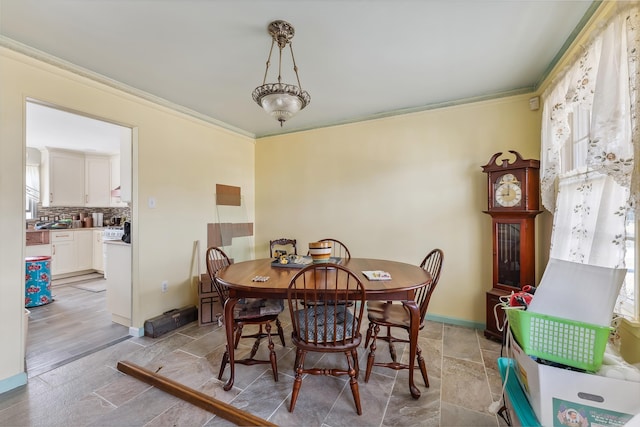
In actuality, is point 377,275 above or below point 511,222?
below

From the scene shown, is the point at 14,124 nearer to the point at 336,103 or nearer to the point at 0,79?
the point at 0,79

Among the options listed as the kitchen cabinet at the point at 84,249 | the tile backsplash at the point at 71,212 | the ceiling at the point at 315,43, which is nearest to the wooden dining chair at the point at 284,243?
the ceiling at the point at 315,43

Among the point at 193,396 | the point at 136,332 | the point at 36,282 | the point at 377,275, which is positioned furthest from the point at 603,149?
the point at 36,282

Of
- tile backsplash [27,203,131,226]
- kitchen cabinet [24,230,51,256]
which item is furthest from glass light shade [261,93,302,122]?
kitchen cabinet [24,230,51,256]

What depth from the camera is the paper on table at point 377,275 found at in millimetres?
1932

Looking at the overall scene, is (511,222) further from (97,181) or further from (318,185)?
(97,181)

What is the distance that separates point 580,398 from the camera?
1082 millimetres

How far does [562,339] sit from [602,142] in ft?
3.22

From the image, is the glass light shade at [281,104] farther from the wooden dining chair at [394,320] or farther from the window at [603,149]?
the window at [603,149]

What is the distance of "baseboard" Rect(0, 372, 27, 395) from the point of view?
6.18 ft

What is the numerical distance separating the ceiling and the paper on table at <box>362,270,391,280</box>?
5.57 ft

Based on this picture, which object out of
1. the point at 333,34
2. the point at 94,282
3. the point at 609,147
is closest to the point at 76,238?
the point at 94,282

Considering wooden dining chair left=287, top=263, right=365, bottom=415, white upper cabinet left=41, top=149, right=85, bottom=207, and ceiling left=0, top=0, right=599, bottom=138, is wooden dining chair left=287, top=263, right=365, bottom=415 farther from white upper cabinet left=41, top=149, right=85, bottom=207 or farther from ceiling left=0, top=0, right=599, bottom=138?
white upper cabinet left=41, top=149, right=85, bottom=207

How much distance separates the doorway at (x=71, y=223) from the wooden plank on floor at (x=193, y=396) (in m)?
0.74
